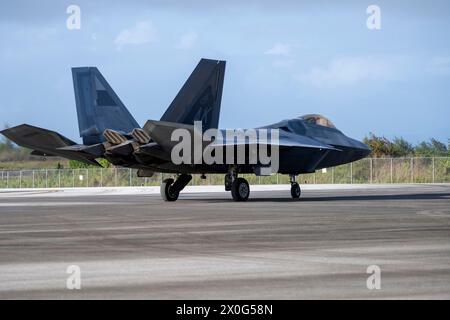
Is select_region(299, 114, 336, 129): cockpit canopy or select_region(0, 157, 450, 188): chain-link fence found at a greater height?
select_region(299, 114, 336, 129): cockpit canopy

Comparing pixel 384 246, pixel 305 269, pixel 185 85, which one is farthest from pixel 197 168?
pixel 305 269

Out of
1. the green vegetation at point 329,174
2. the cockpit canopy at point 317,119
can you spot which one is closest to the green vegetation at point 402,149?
the green vegetation at point 329,174

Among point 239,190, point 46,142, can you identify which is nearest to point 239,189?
point 239,190

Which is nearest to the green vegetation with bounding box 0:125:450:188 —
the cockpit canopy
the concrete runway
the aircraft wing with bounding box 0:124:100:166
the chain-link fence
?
the chain-link fence

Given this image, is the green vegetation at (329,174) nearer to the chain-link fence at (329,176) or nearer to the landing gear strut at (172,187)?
the chain-link fence at (329,176)

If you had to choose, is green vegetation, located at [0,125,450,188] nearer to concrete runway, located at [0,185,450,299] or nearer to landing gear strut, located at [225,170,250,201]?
landing gear strut, located at [225,170,250,201]

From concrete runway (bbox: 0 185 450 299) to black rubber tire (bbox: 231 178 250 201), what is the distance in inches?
345

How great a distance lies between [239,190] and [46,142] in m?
6.35

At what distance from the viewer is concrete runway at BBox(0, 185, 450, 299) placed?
8.36 metres

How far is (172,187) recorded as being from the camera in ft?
98.4

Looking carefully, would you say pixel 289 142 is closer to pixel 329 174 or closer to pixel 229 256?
pixel 229 256

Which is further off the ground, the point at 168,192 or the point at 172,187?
the point at 172,187

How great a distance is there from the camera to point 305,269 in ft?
32.0
